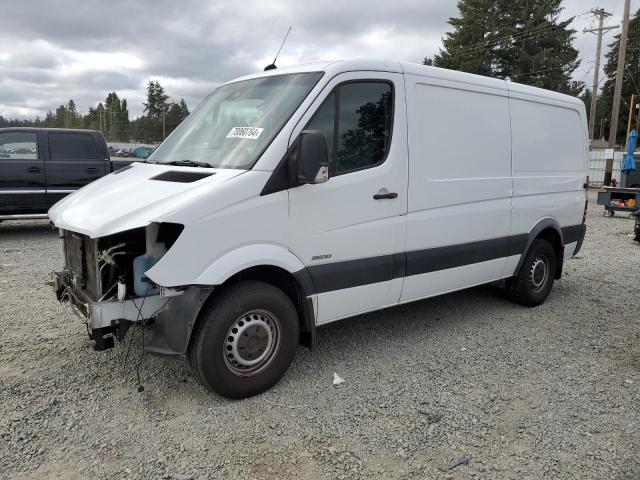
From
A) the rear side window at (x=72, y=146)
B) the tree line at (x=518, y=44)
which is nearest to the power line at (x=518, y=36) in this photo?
the tree line at (x=518, y=44)

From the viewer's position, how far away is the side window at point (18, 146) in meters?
9.57

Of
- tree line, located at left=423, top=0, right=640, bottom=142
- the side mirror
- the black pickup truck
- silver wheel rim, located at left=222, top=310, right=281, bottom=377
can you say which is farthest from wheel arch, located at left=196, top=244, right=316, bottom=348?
tree line, located at left=423, top=0, right=640, bottom=142

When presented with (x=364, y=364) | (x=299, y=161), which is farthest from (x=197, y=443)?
(x=299, y=161)

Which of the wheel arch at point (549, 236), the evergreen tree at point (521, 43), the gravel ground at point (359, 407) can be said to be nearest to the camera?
the gravel ground at point (359, 407)

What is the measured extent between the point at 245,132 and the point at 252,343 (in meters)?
1.55

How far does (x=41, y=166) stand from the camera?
32.2 feet

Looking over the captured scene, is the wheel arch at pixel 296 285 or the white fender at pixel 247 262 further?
the wheel arch at pixel 296 285

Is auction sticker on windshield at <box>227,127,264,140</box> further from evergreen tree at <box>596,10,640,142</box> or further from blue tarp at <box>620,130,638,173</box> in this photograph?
evergreen tree at <box>596,10,640,142</box>

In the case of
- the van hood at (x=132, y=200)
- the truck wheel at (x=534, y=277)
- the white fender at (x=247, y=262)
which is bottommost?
the truck wheel at (x=534, y=277)

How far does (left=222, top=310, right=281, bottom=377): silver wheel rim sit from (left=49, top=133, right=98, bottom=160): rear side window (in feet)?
26.6

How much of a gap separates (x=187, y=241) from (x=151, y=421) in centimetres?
123

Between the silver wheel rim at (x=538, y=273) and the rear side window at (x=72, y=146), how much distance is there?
27.7 feet

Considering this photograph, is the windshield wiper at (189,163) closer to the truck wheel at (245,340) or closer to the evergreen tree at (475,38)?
the truck wheel at (245,340)

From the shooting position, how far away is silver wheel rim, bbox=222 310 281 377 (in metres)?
3.61
